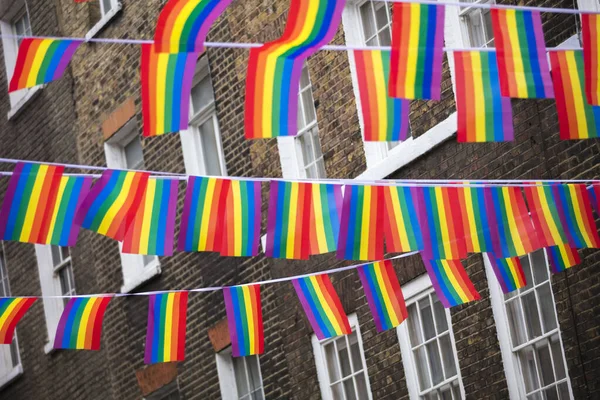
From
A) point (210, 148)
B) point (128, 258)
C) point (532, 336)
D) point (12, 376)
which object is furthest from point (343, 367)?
point (12, 376)

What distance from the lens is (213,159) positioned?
60.7 feet

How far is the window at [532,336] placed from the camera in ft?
43.3

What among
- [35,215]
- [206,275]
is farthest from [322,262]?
[35,215]

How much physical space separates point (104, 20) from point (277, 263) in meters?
5.12

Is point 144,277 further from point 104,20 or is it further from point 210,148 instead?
point 104,20

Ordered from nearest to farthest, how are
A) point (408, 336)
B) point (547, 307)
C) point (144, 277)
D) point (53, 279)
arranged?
point (547, 307), point (408, 336), point (144, 277), point (53, 279)

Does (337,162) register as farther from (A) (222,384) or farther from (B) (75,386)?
(B) (75,386)

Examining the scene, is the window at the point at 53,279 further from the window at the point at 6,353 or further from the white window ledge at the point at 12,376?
the window at the point at 6,353

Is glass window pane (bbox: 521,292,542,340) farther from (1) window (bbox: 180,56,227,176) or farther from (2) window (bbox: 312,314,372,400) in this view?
(1) window (bbox: 180,56,227,176)

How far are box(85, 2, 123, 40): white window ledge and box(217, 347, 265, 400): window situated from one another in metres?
4.95

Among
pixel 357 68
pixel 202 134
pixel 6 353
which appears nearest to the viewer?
pixel 357 68

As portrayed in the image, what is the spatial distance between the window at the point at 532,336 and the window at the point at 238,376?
195 inches

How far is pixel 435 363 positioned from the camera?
1473 cm

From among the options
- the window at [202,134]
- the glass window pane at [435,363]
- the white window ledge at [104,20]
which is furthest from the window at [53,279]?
the glass window pane at [435,363]
